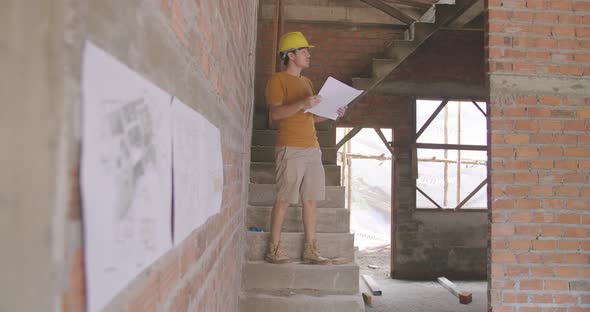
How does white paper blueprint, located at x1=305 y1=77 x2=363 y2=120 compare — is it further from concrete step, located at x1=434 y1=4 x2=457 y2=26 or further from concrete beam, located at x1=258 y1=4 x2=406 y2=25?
concrete beam, located at x1=258 y1=4 x2=406 y2=25

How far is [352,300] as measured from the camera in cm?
315

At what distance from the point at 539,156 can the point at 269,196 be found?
217cm

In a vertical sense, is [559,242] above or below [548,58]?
below

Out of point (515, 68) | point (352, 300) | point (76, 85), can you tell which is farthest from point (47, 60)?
point (515, 68)

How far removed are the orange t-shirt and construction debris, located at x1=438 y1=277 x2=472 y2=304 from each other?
4.13 meters

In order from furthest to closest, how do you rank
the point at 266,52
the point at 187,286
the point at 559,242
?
the point at 266,52 < the point at 559,242 < the point at 187,286

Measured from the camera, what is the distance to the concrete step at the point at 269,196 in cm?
402

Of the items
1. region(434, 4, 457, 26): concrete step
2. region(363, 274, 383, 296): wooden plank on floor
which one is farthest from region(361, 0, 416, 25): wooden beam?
region(363, 274, 383, 296): wooden plank on floor

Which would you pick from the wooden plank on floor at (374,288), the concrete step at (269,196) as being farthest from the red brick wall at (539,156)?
the wooden plank on floor at (374,288)

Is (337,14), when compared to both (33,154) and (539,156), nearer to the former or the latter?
(539,156)

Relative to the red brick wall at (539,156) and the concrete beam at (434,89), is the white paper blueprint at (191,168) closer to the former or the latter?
the red brick wall at (539,156)

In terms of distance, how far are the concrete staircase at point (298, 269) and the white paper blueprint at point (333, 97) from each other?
43.0 inches

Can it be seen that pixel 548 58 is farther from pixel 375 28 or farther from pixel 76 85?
pixel 375 28

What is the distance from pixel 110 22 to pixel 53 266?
30cm
